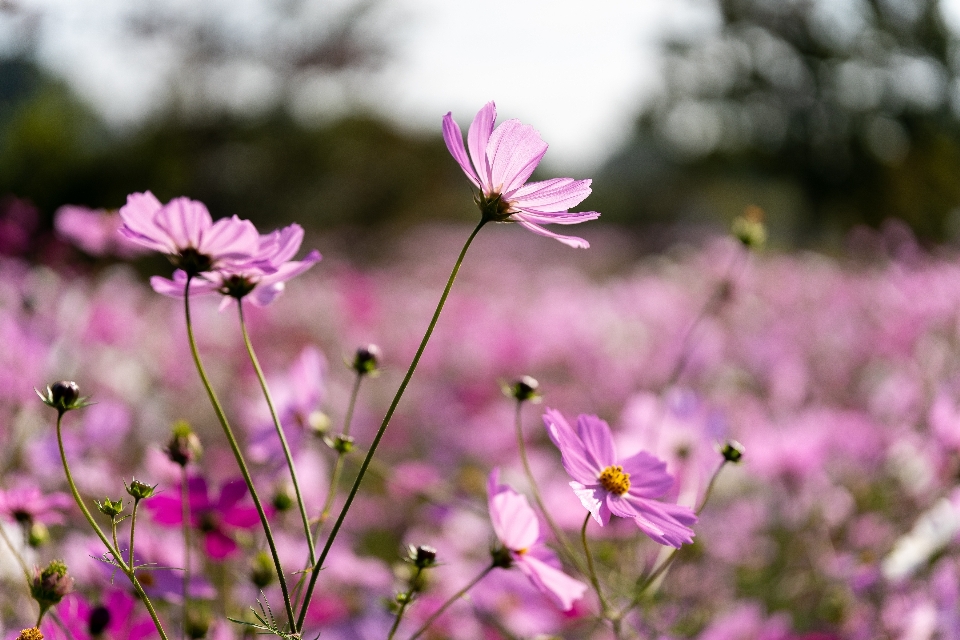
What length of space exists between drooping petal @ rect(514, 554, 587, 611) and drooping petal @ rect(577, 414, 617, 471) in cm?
8

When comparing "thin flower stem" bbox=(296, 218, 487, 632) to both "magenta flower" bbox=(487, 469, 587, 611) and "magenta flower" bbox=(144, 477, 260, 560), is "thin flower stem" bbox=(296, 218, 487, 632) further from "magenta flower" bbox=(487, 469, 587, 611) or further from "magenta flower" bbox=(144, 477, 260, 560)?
"magenta flower" bbox=(144, 477, 260, 560)

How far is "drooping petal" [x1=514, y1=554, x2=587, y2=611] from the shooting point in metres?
0.54

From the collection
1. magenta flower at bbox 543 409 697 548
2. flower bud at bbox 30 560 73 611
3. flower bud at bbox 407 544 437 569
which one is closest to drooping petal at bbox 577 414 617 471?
magenta flower at bbox 543 409 697 548

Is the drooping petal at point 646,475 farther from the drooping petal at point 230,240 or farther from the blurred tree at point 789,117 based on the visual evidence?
the blurred tree at point 789,117

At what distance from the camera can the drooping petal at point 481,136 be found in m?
0.53

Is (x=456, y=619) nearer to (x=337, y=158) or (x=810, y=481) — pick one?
(x=810, y=481)

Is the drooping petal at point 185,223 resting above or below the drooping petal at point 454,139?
below

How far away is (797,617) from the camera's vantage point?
51.3 inches

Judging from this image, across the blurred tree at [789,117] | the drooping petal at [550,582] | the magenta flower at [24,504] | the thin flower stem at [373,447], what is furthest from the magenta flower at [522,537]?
the blurred tree at [789,117]

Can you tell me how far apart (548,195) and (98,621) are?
457 mm

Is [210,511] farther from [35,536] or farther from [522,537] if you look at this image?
[522,537]

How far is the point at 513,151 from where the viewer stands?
0.54m

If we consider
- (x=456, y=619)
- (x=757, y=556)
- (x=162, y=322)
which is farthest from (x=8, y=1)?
(x=162, y=322)

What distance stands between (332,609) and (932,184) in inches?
262
